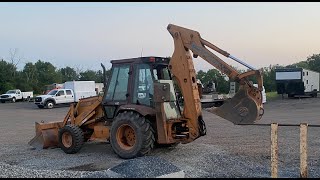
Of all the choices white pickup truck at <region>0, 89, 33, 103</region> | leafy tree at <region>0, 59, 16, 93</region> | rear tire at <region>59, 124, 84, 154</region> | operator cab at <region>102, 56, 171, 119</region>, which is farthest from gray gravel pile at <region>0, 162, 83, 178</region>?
leafy tree at <region>0, 59, 16, 93</region>

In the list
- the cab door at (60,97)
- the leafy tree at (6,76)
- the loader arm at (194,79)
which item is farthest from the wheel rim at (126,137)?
the leafy tree at (6,76)

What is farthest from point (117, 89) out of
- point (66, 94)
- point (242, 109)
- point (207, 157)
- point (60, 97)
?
point (66, 94)

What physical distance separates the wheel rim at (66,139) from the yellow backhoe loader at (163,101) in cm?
24

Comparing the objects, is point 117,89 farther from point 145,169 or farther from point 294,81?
point 294,81

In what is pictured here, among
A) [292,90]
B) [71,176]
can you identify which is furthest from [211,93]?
[71,176]

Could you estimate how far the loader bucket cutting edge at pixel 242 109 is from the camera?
30.5ft

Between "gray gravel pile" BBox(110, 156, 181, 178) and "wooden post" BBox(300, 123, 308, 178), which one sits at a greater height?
"wooden post" BBox(300, 123, 308, 178)

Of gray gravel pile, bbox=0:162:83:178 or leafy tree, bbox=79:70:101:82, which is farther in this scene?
leafy tree, bbox=79:70:101:82

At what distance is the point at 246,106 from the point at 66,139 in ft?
16.4

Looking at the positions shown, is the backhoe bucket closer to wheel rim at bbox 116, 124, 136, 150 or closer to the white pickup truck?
wheel rim at bbox 116, 124, 136, 150

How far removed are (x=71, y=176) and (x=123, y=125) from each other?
8.03 ft

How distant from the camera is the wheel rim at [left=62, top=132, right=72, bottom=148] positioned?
11000mm

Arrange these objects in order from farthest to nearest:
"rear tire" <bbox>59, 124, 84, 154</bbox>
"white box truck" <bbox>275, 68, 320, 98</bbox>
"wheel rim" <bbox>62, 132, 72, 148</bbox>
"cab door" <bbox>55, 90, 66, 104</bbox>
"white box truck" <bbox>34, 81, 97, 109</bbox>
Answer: "white box truck" <bbox>275, 68, 320, 98</bbox> → "cab door" <bbox>55, 90, 66, 104</bbox> → "white box truck" <bbox>34, 81, 97, 109</bbox> → "wheel rim" <bbox>62, 132, 72, 148</bbox> → "rear tire" <bbox>59, 124, 84, 154</bbox>

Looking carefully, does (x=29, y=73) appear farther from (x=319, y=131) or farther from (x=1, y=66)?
(x=319, y=131)
